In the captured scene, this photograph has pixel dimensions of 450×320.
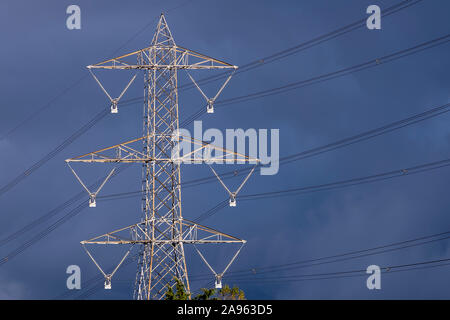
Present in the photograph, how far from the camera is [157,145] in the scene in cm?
7025

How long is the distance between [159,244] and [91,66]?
55.3 feet
